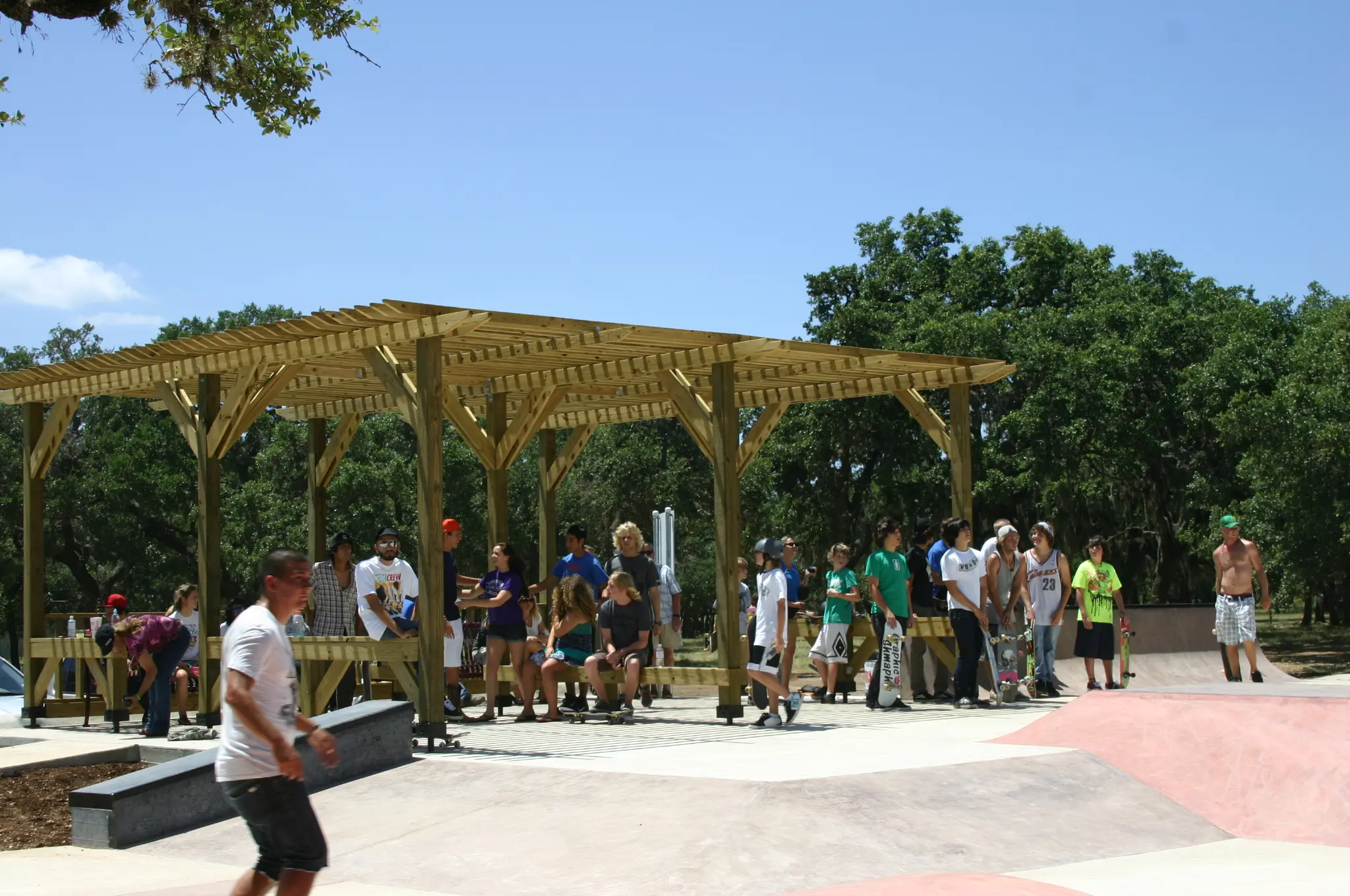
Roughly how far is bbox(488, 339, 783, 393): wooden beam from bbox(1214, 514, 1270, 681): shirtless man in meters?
4.29

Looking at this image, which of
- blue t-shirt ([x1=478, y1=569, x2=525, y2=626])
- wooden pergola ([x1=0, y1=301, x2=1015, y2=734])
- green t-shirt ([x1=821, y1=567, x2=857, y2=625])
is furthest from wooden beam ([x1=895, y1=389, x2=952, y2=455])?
blue t-shirt ([x1=478, y1=569, x2=525, y2=626])

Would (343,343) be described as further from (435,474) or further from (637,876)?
(637,876)

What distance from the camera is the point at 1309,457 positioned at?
23.9m

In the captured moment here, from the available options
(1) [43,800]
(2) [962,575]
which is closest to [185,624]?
(1) [43,800]

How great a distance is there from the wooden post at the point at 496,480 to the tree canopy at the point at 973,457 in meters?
9.70

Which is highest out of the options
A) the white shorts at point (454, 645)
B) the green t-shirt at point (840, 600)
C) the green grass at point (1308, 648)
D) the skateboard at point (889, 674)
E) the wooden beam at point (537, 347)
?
the wooden beam at point (537, 347)

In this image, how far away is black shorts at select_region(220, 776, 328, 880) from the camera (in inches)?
201

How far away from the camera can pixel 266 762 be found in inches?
202

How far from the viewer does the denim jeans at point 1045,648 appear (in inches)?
550

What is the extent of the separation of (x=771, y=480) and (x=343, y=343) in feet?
75.6

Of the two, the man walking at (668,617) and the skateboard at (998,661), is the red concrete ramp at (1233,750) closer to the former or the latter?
the skateboard at (998,661)

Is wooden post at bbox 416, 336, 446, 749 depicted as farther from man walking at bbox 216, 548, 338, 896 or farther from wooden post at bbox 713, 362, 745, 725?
man walking at bbox 216, 548, 338, 896

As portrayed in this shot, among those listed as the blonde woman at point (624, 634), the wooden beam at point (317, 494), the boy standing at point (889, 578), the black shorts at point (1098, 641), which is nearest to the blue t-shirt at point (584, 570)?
the blonde woman at point (624, 634)

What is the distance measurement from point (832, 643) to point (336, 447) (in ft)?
21.9
